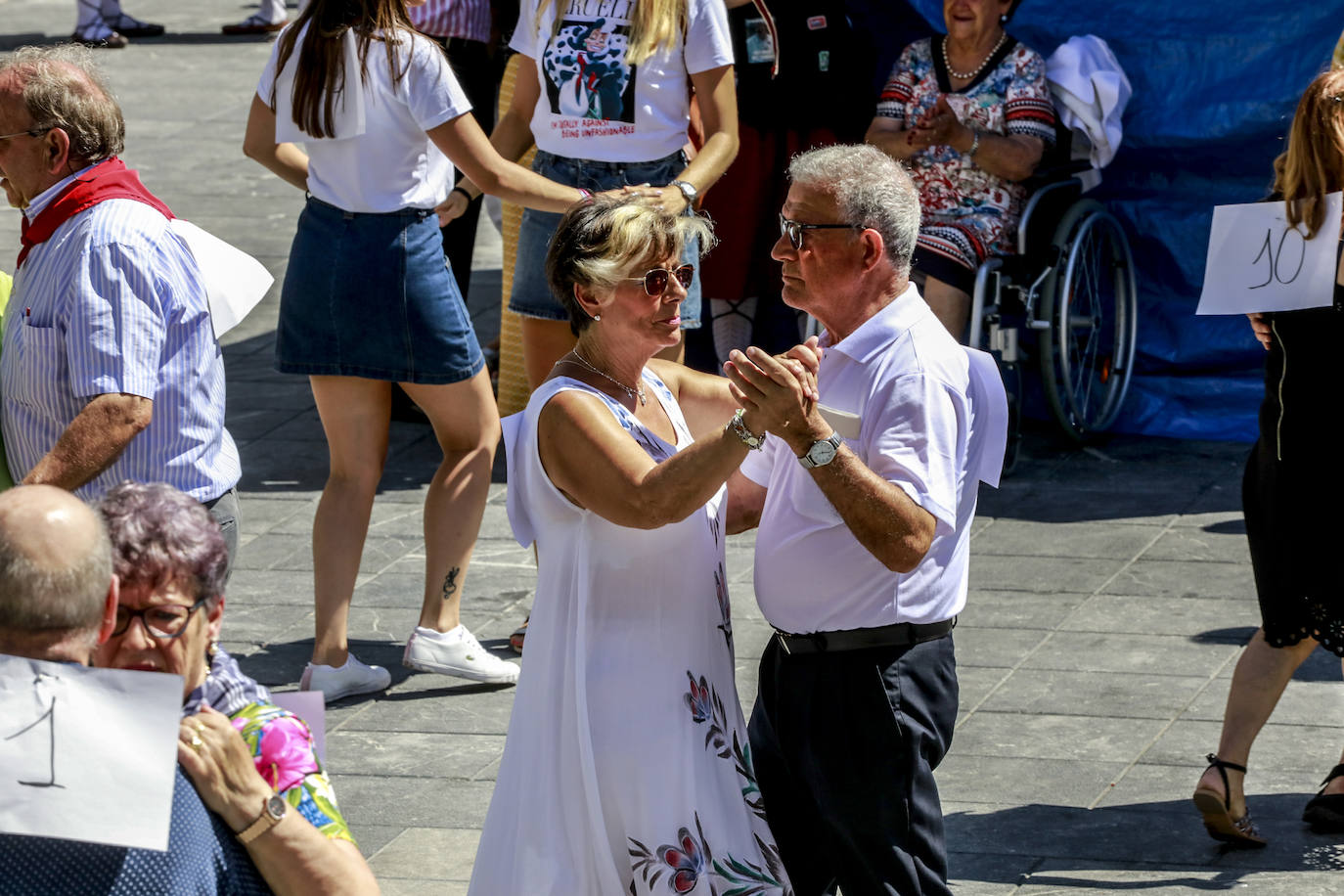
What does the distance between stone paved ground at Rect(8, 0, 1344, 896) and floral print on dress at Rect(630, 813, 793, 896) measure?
1040 mm

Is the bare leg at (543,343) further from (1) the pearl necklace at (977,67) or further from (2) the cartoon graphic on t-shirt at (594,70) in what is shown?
(1) the pearl necklace at (977,67)

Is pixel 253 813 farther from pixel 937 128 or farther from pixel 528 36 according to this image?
pixel 937 128

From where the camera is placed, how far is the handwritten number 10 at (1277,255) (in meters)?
4.06

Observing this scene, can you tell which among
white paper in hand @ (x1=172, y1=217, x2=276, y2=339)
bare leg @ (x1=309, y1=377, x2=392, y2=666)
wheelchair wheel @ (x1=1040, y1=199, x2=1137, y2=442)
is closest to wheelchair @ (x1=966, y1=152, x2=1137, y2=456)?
wheelchair wheel @ (x1=1040, y1=199, x2=1137, y2=442)

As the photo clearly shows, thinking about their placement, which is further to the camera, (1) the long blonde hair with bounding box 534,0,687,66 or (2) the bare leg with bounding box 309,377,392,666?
(1) the long blonde hair with bounding box 534,0,687,66

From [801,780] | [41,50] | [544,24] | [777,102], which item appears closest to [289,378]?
[777,102]

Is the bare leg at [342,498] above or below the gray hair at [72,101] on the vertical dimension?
below

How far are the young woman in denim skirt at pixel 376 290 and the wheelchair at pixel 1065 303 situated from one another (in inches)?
92.0

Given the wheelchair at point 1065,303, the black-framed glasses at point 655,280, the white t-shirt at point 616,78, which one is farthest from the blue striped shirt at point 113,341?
the wheelchair at point 1065,303

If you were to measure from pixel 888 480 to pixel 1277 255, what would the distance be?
4.93 feet

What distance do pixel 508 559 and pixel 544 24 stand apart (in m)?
1.77

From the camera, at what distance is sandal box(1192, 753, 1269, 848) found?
4180 mm

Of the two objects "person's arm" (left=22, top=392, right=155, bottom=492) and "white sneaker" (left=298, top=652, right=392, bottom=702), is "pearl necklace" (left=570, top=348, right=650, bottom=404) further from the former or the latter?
"white sneaker" (left=298, top=652, right=392, bottom=702)

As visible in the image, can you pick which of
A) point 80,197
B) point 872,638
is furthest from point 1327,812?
point 80,197
